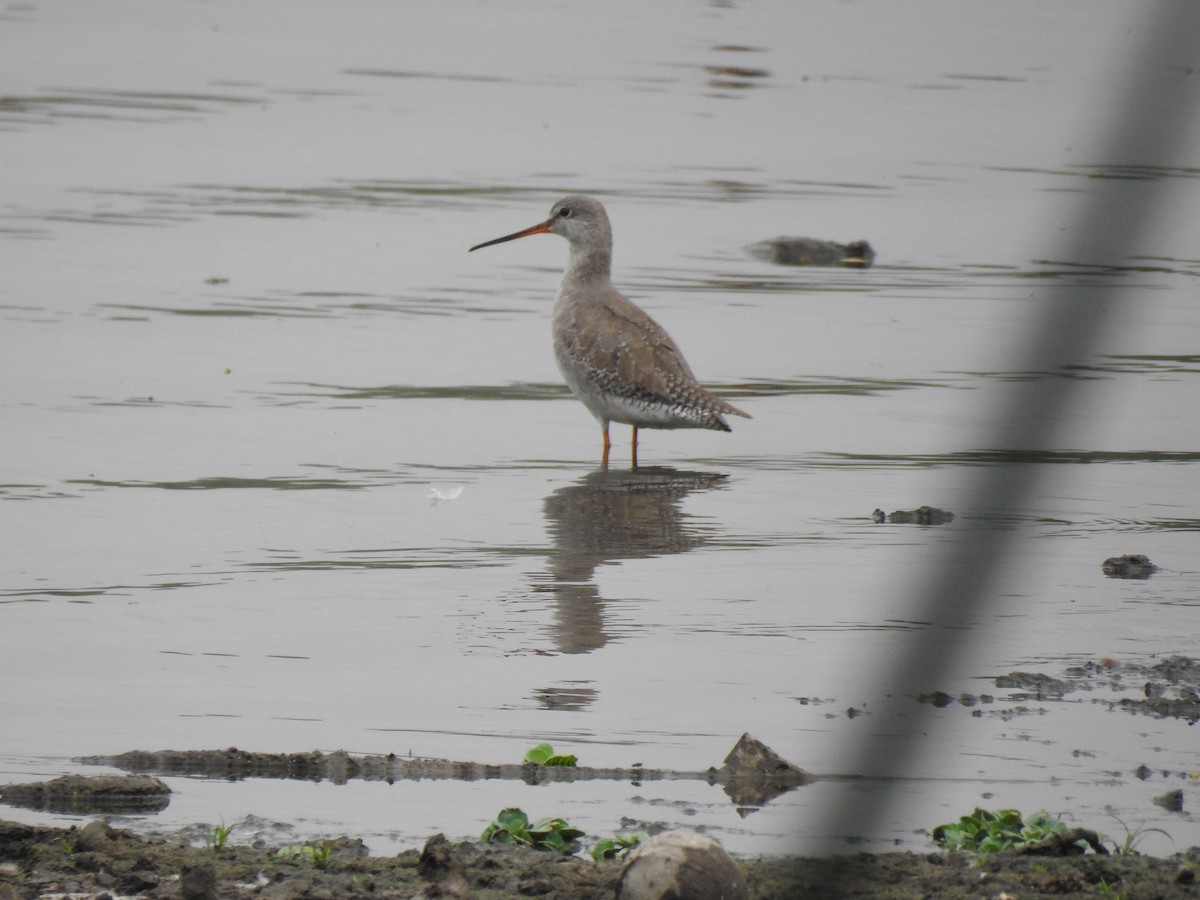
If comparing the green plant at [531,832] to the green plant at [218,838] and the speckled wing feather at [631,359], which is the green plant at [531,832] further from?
the speckled wing feather at [631,359]

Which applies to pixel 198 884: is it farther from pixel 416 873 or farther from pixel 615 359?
pixel 615 359

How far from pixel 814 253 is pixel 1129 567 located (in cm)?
880

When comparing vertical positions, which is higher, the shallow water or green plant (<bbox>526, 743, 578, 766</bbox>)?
the shallow water

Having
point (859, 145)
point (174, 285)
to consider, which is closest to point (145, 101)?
point (859, 145)

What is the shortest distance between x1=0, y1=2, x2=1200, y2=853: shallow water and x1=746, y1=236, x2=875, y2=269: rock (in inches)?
14.2

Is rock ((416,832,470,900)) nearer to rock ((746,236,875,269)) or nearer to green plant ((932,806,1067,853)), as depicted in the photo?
green plant ((932,806,1067,853))

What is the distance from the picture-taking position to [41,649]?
637 centimetres

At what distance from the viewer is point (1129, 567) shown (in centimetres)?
758

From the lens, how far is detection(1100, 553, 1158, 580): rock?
24.8 feet

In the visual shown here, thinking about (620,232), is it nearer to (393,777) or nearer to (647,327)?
(647,327)

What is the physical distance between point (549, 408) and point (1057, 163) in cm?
1234

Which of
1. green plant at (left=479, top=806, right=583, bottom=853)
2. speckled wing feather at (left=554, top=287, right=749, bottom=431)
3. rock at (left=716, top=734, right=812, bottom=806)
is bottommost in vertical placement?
green plant at (left=479, top=806, right=583, bottom=853)

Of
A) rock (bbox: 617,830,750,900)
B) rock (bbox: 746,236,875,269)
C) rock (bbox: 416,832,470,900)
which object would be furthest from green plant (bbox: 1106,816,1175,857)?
rock (bbox: 746,236,875,269)

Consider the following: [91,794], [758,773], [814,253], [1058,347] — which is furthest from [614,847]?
[814,253]
